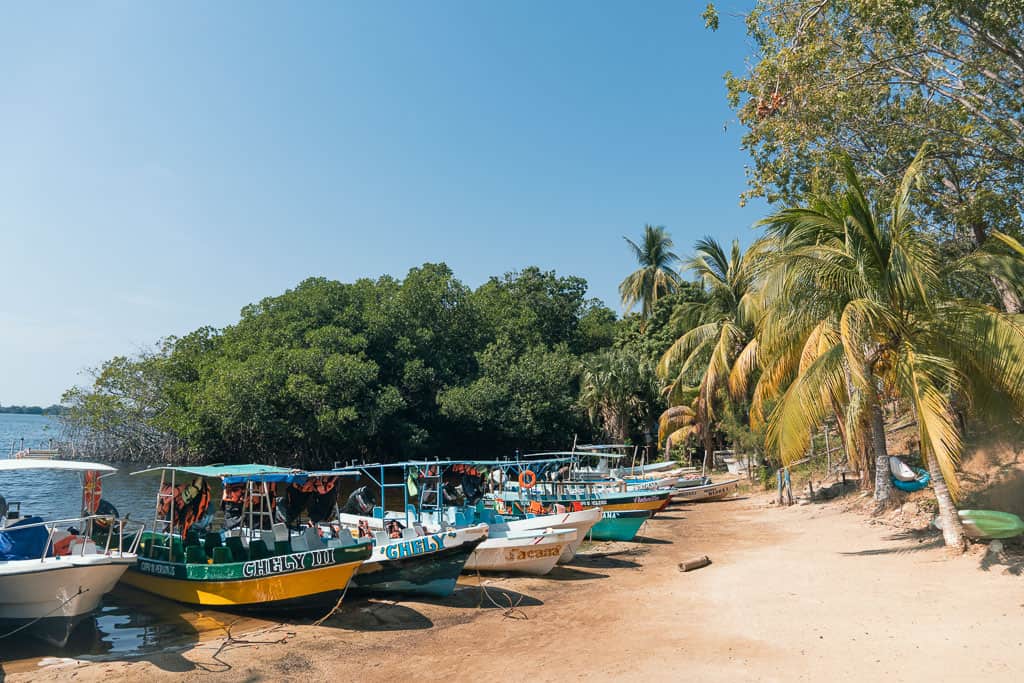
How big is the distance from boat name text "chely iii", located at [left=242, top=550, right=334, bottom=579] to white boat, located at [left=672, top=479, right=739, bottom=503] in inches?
706

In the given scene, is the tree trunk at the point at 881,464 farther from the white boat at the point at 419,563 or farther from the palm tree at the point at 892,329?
the white boat at the point at 419,563

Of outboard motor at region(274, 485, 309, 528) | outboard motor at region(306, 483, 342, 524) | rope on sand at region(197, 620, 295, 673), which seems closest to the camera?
rope on sand at region(197, 620, 295, 673)

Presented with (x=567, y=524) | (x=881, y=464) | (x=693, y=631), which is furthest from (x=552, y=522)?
(x=881, y=464)

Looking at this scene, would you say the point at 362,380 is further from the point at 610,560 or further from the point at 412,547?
the point at 412,547

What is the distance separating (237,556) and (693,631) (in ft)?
27.6

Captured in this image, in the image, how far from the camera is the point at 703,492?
28.5 metres

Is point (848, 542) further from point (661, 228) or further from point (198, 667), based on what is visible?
point (661, 228)

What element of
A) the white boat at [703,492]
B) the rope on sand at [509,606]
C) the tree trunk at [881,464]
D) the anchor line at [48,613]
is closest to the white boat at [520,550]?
the rope on sand at [509,606]

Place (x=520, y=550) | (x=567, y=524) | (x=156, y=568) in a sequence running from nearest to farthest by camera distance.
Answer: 1. (x=156, y=568)
2. (x=520, y=550)
3. (x=567, y=524)

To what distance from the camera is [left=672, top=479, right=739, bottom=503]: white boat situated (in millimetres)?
27984

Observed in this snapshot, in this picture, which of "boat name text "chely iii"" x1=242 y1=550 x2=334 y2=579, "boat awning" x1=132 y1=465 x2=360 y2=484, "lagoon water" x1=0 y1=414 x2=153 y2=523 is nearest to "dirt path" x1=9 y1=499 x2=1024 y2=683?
"boat name text "chely iii"" x1=242 y1=550 x2=334 y2=579

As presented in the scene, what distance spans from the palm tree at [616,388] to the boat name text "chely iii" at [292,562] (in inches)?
1190

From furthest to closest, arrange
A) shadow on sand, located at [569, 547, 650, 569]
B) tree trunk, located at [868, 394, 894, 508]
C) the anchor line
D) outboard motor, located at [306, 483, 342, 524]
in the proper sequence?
tree trunk, located at [868, 394, 894, 508] < shadow on sand, located at [569, 547, 650, 569] < outboard motor, located at [306, 483, 342, 524] < the anchor line

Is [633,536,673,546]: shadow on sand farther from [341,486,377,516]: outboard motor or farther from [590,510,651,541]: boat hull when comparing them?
[341,486,377,516]: outboard motor
